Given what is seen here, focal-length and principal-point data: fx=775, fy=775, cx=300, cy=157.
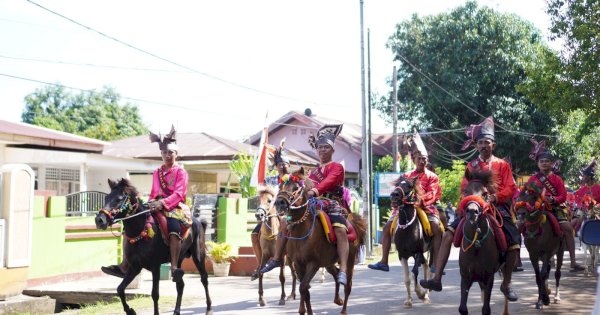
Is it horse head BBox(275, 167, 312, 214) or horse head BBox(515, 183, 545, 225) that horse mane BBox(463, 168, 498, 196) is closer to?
horse head BBox(515, 183, 545, 225)

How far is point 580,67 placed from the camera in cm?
1752

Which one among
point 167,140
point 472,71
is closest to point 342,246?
point 167,140

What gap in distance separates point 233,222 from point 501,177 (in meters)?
13.7

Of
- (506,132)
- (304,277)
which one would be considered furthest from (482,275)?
(506,132)

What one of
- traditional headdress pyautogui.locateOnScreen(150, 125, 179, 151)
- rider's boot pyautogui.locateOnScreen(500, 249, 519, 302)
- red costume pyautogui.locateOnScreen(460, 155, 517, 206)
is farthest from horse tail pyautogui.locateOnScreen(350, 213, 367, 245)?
traditional headdress pyautogui.locateOnScreen(150, 125, 179, 151)

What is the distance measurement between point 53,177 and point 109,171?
3.26 m

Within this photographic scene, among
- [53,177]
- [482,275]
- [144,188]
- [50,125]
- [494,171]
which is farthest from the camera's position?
[50,125]

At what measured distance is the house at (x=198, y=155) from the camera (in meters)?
31.9

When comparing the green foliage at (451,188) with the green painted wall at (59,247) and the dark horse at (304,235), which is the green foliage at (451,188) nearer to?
the green painted wall at (59,247)

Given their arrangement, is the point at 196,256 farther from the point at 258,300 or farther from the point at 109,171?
the point at 109,171

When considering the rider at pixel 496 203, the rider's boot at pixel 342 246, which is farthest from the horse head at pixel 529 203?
the rider's boot at pixel 342 246

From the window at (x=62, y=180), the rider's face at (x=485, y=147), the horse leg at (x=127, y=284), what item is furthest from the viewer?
the window at (x=62, y=180)

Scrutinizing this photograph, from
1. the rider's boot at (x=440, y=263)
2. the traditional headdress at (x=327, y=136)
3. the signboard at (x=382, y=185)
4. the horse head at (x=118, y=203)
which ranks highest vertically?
the traditional headdress at (x=327, y=136)

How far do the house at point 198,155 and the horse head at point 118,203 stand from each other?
59.8 feet
